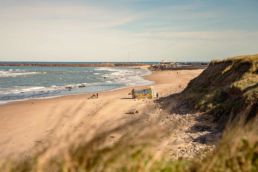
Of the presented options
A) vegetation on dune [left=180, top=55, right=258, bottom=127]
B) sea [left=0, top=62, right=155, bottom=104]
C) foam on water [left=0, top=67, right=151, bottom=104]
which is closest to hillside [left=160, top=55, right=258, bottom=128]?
vegetation on dune [left=180, top=55, right=258, bottom=127]

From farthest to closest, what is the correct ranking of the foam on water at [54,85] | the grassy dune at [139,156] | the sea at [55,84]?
the foam on water at [54,85] → the sea at [55,84] → the grassy dune at [139,156]

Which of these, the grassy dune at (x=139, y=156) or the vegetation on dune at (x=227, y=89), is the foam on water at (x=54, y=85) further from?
the grassy dune at (x=139, y=156)

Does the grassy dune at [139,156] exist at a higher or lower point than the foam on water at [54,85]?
higher

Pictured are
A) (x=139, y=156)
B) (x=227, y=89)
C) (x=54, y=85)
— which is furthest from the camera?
(x=54, y=85)

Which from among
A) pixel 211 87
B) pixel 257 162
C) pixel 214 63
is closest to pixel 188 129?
pixel 211 87

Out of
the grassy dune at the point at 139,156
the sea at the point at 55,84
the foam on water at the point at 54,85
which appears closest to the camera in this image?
the grassy dune at the point at 139,156

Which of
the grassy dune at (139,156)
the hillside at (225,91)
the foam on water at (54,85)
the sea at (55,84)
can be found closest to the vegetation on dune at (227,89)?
the hillside at (225,91)

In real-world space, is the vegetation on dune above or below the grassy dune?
below

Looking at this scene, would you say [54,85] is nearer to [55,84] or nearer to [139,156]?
[55,84]

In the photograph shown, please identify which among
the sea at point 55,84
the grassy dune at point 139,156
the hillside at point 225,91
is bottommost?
the sea at point 55,84

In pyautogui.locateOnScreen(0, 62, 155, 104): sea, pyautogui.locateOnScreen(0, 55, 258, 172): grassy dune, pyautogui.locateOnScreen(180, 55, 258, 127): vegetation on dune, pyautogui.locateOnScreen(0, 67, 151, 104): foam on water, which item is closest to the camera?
pyautogui.locateOnScreen(0, 55, 258, 172): grassy dune

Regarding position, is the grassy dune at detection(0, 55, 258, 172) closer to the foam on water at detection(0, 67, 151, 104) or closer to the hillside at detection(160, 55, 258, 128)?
the hillside at detection(160, 55, 258, 128)

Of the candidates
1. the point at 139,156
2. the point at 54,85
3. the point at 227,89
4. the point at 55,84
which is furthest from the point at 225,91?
the point at 55,84

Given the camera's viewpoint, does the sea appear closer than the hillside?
No
